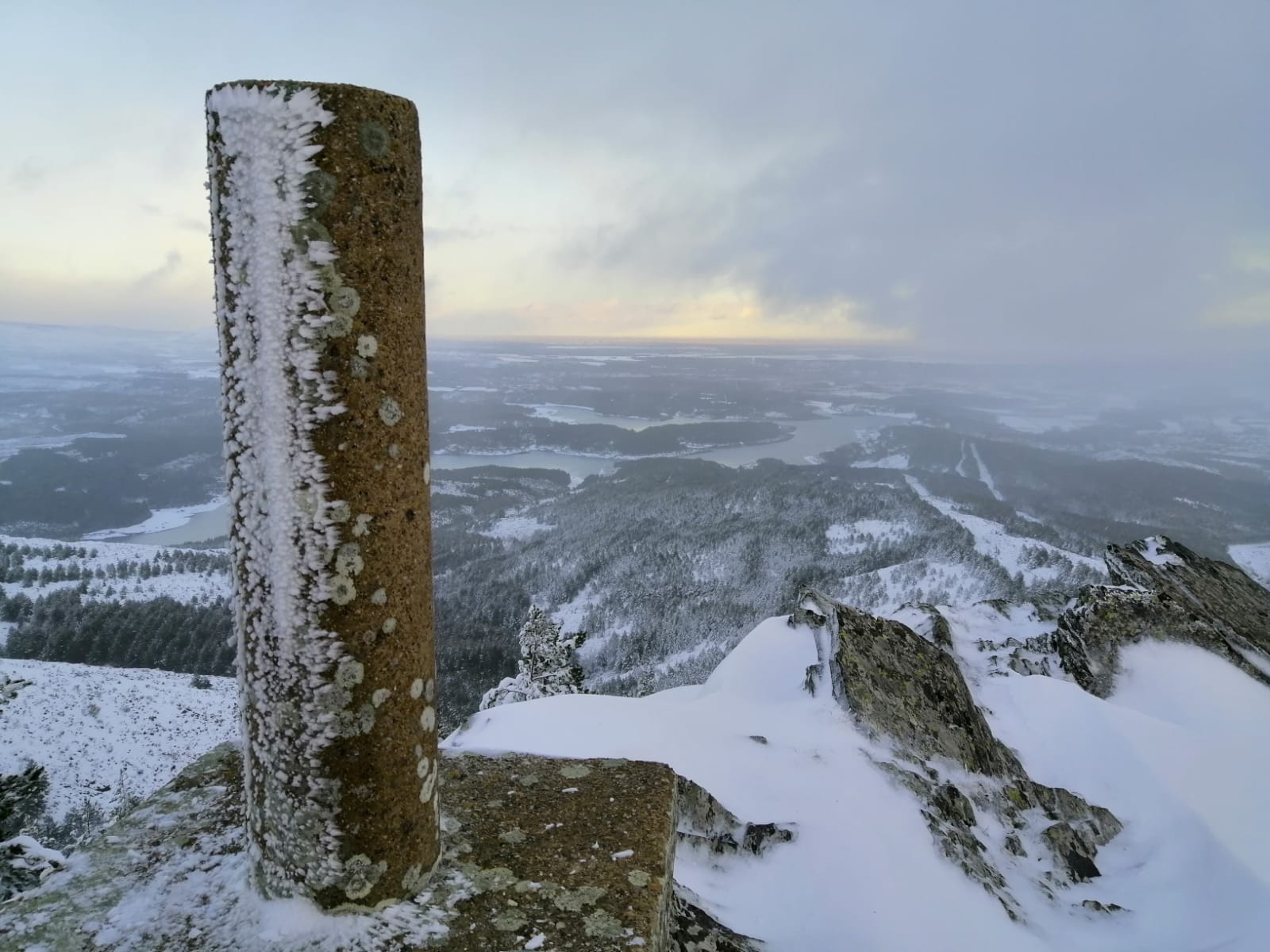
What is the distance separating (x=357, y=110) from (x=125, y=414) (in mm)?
173220

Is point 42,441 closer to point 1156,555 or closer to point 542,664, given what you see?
point 542,664

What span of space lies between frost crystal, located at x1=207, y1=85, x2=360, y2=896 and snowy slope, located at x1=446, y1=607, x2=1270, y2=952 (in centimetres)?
153

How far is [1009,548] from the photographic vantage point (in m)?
95.6

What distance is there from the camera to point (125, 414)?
140875mm

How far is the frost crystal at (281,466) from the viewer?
2.16 metres

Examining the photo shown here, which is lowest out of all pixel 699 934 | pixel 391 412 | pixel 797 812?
pixel 797 812

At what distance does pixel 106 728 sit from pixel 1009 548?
105849 mm

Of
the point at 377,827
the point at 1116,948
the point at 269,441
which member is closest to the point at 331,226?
the point at 269,441

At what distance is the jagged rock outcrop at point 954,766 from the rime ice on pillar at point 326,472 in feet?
16.9

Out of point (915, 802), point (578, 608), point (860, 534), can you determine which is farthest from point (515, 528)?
point (915, 802)

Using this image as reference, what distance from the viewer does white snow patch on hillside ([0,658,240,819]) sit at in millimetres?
57000

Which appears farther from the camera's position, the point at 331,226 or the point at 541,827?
the point at 541,827

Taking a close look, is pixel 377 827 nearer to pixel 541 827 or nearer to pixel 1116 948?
pixel 541 827

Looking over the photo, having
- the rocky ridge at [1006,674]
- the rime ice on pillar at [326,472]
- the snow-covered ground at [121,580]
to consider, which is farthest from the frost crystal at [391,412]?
the snow-covered ground at [121,580]
